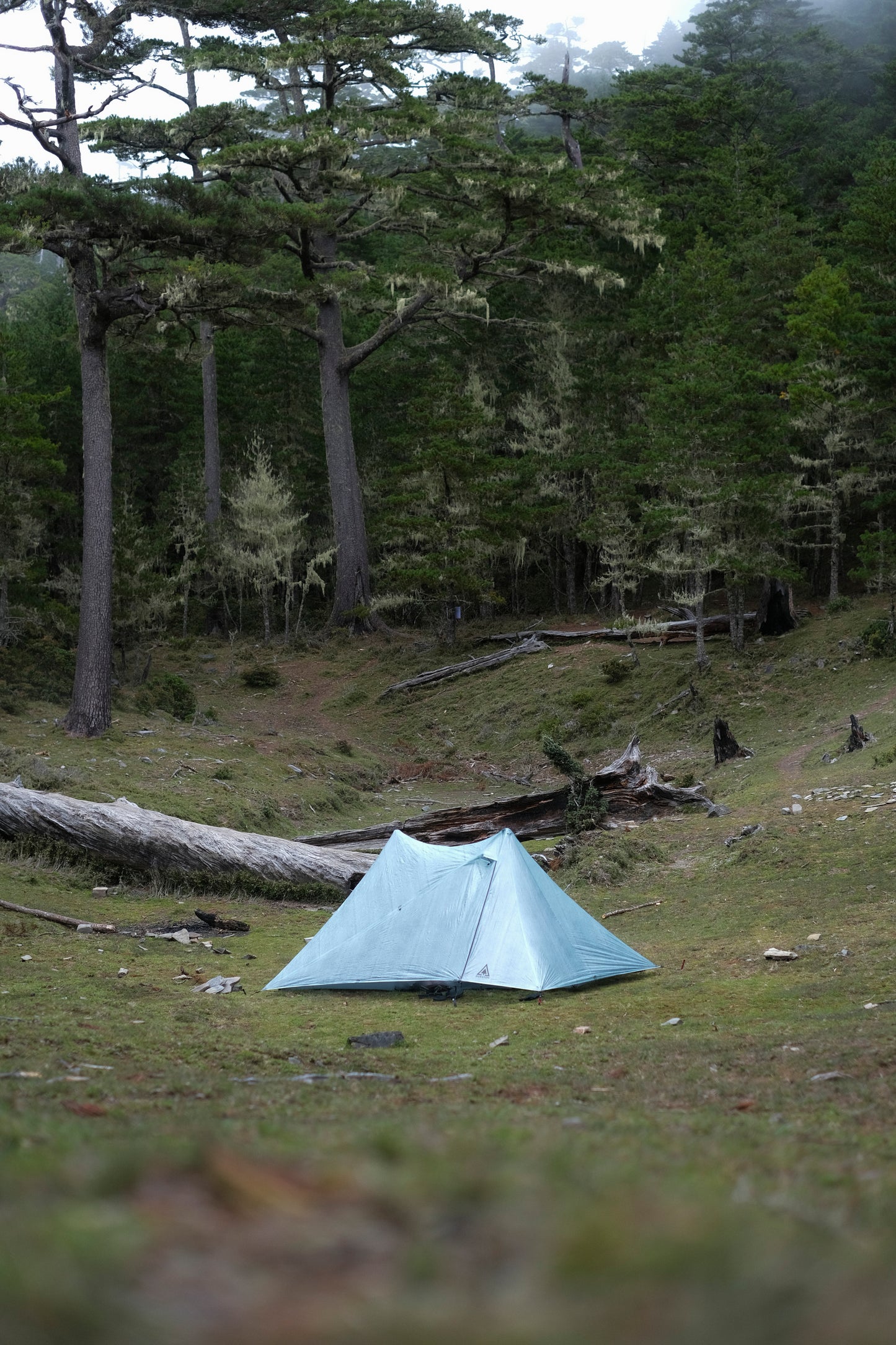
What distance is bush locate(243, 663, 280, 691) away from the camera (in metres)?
30.4

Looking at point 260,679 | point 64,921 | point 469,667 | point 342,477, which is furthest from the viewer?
point 342,477

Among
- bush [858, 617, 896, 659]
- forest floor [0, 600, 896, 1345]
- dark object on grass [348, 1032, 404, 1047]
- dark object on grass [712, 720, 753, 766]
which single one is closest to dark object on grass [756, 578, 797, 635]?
bush [858, 617, 896, 659]

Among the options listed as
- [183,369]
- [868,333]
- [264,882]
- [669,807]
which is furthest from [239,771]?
[183,369]

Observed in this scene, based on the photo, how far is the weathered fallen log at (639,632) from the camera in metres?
26.7

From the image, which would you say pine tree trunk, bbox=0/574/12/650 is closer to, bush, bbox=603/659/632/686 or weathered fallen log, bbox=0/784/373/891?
weathered fallen log, bbox=0/784/373/891

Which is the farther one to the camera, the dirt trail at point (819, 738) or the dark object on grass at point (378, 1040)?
the dirt trail at point (819, 738)

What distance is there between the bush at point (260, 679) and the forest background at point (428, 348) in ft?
12.8

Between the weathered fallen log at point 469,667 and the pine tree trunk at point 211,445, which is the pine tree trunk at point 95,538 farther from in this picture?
the pine tree trunk at point 211,445

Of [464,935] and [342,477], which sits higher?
[342,477]

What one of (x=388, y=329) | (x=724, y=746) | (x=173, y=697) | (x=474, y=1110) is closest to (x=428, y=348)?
(x=388, y=329)

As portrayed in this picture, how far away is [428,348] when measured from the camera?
3866 centimetres

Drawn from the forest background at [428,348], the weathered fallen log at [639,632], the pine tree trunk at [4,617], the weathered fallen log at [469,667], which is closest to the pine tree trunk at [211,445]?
the forest background at [428,348]

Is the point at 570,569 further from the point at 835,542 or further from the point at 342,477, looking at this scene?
the point at 835,542

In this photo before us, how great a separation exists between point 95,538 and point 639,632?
562 inches
